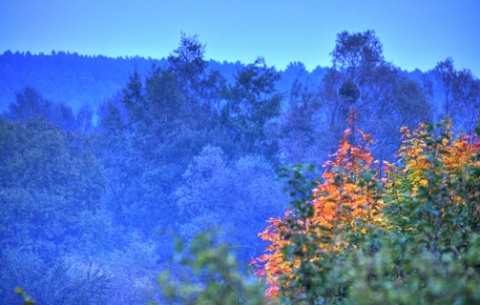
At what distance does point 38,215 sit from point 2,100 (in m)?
44.2

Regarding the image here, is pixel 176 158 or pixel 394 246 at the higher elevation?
pixel 176 158

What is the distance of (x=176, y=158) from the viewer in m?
36.5

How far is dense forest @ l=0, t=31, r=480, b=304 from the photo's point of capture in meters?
27.4

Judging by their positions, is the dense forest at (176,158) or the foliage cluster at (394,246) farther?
the dense forest at (176,158)

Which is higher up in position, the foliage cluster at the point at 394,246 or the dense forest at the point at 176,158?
the dense forest at the point at 176,158

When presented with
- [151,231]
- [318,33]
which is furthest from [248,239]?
[318,33]

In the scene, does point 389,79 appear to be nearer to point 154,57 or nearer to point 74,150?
point 74,150

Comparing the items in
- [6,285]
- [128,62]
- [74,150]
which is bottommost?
[6,285]

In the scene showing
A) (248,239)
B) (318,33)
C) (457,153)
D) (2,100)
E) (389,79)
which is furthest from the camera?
(318,33)

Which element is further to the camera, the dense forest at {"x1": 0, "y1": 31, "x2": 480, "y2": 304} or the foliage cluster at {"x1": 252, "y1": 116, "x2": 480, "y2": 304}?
the dense forest at {"x1": 0, "y1": 31, "x2": 480, "y2": 304}

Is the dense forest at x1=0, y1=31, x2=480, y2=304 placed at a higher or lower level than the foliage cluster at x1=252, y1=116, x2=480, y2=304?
higher

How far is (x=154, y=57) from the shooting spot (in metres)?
87.5

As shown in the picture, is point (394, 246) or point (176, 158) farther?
point (176, 158)

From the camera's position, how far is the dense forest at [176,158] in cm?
2744
